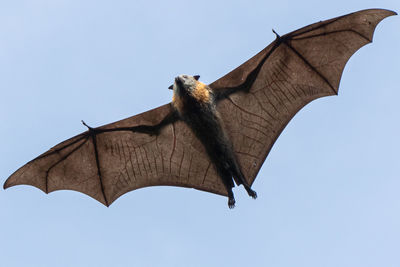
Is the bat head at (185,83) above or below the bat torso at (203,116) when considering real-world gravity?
above

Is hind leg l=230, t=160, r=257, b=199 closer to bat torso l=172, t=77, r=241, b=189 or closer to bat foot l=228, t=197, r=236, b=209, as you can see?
bat torso l=172, t=77, r=241, b=189

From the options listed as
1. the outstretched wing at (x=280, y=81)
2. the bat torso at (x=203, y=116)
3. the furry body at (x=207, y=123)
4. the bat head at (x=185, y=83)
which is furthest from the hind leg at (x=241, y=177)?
the bat head at (x=185, y=83)

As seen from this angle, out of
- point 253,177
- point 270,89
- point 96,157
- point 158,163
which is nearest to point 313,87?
point 270,89

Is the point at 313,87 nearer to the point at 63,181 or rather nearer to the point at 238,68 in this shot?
the point at 238,68

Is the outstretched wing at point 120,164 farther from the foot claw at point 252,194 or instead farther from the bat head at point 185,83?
the bat head at point 185,83

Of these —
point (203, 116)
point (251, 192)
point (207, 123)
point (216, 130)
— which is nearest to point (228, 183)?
point (251, 192)

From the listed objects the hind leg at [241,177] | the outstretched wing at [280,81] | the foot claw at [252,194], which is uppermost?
the outstretched wing at [280,81]
